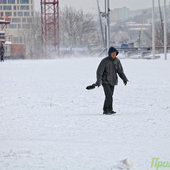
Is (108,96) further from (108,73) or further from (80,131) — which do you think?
(80,131)

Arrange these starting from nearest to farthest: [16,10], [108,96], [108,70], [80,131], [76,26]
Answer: [80,131] < [108,70] < [108,96] < [76,26] < [16,10]

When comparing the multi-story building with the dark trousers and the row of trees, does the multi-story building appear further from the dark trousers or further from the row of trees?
the dark trousers

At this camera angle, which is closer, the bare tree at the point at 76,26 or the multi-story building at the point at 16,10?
the bare tree at the point at 76,26

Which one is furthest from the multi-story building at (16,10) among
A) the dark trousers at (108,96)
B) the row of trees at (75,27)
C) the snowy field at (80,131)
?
the dark trousers at (108,96)

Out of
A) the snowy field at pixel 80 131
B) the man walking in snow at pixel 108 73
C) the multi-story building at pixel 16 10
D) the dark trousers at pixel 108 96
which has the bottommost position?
the snowy field at pixel 80 131

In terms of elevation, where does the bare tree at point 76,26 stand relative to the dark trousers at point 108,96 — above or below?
above

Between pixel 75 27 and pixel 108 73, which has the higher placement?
pixel 75 27

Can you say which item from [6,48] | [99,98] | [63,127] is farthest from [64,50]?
[63,127]

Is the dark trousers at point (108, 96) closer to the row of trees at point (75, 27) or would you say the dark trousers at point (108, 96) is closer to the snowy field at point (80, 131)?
the snowy field at point (80, 131)

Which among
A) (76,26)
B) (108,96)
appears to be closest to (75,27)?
(76,26)

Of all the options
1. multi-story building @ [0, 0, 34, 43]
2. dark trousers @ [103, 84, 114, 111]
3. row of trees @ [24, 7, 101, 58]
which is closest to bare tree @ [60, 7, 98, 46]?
row of trees @ [24, 7, 101, 58]

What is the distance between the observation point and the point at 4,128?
855cm

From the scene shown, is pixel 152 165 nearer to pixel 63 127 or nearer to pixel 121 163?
pixel 121 163

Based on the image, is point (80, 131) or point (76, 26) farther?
point (76, 26)
